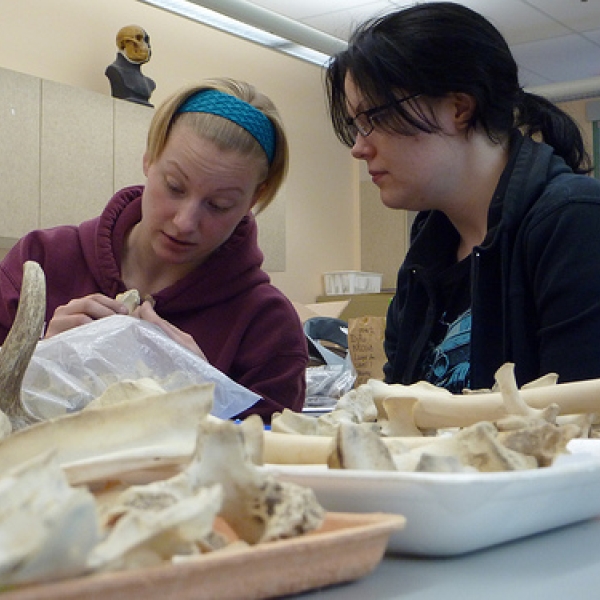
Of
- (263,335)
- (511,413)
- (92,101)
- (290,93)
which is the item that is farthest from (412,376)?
(290,93)

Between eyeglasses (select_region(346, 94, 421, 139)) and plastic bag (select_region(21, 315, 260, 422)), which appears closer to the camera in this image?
plastic bag (select_region(21, 315, 260, 422))

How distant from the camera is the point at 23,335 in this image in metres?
0.68

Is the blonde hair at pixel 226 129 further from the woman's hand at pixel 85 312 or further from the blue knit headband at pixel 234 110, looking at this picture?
the woman's hand at pixel 85 312

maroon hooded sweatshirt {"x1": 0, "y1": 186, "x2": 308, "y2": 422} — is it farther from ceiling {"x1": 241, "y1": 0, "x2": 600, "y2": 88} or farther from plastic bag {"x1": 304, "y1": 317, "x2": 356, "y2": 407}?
ceiling {"x1": 241, "y1": 0, "x2": 600, "y2": 88}

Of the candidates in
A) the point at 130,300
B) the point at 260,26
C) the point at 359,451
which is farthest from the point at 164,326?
the point at 260,26

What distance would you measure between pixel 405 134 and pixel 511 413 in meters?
0.91

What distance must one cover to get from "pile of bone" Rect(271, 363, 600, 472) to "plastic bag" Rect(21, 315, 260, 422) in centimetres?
30

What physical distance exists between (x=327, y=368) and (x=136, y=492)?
2.36m

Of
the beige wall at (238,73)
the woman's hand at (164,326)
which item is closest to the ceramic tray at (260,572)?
the woman's hand at (164,326)

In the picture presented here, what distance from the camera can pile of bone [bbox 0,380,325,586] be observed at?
27cm

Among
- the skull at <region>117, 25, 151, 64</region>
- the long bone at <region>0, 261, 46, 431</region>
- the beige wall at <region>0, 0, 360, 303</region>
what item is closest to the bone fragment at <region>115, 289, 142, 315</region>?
the long bone at <region>0, 261, 46, 431</region>

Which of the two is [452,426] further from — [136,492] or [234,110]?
[234,110]

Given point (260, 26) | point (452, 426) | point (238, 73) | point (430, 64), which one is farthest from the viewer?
point (238, 73)

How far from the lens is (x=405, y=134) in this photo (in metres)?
1.43
